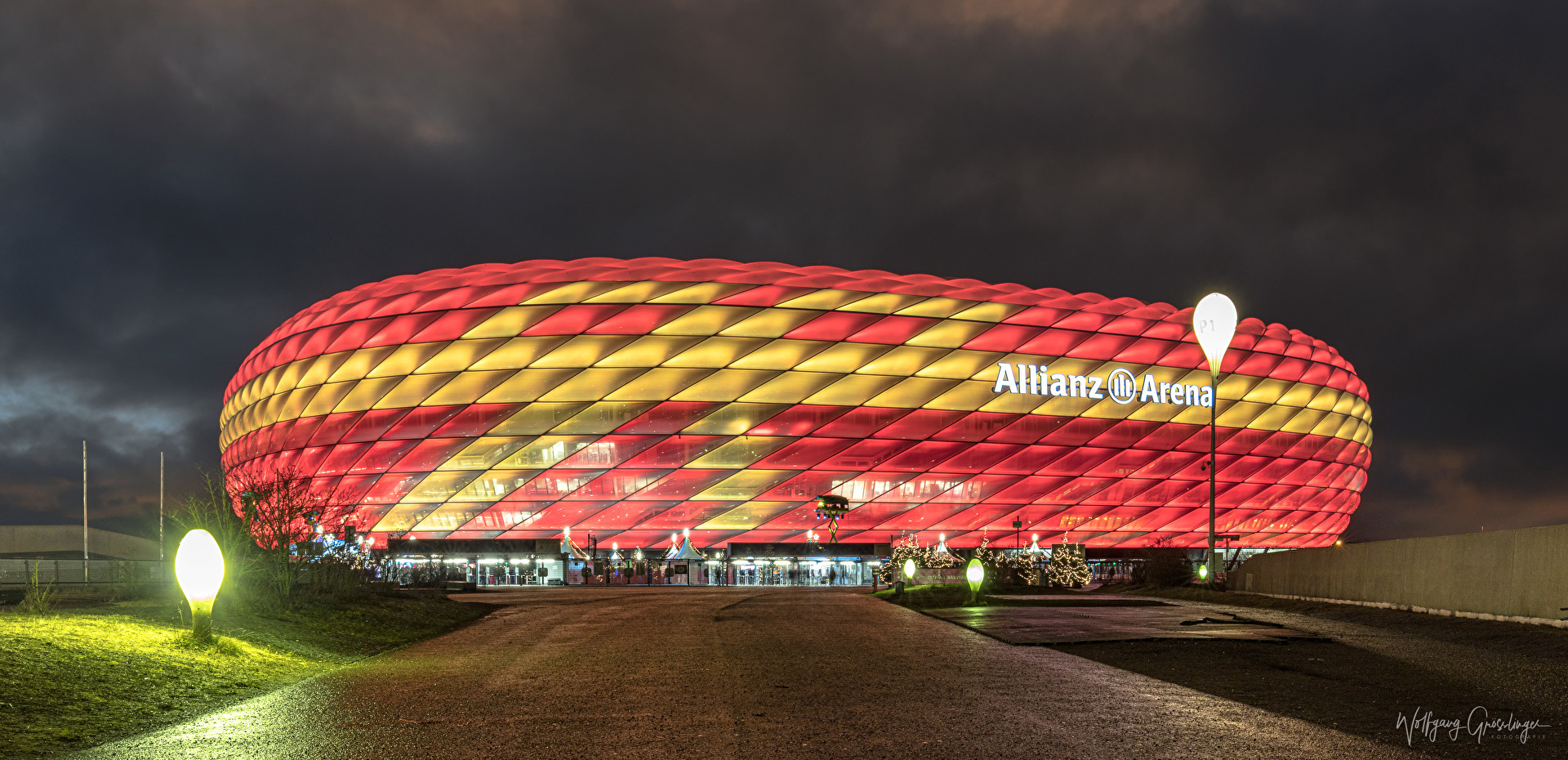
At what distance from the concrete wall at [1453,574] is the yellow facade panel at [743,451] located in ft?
99.4

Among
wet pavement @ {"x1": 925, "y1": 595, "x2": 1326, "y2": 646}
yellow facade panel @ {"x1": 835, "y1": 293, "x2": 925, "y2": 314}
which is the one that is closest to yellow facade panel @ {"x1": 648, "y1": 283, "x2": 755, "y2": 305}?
yellow facade panel @ {"x1": 835, "y1": 293, "x2": 925, "y2": 314}

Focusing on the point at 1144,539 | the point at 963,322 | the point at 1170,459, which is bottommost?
the point at 1144,539

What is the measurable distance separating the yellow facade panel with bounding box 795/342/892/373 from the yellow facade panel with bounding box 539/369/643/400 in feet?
27.1

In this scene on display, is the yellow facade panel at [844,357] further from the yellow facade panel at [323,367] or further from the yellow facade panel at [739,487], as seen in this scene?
the yellow facade panel at [323,367]

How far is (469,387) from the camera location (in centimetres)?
5181

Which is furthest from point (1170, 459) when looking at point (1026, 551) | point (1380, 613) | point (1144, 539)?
point (1380, 613)

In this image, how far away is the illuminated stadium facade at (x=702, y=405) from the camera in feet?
170

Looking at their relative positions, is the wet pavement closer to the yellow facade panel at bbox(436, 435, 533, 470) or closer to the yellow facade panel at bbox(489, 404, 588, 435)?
the yellow facade panel at bbox(489, 404, 588, 435)

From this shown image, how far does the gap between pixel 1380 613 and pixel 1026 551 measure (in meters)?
34.7

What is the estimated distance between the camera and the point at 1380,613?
1892cm

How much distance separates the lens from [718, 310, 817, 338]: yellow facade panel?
51.9 meters

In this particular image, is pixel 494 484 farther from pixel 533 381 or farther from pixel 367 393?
pixel 367 393

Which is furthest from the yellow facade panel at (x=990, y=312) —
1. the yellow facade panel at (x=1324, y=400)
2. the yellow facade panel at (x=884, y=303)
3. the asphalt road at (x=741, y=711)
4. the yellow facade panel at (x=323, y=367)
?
the asphalt road at (x=741, y=711)

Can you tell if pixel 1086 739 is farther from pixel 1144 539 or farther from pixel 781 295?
pixel 1144 539
